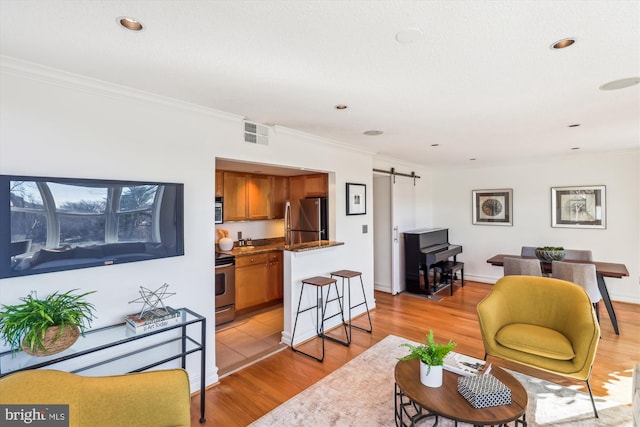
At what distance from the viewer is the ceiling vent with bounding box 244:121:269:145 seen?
3.03m

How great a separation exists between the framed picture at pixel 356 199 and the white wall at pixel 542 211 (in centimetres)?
312

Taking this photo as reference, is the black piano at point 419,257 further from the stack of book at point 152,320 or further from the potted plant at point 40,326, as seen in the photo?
the potted plant at point 40,326

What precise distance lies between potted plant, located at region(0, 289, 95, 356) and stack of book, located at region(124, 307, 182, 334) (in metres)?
0.37

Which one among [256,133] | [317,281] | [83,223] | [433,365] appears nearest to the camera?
[433,365]

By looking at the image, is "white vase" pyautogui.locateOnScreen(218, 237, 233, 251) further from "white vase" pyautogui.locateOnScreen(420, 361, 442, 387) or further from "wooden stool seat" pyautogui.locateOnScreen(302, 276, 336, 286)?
"white vase" pyautogui.locateOnScreen(420, 361, 442, 387)

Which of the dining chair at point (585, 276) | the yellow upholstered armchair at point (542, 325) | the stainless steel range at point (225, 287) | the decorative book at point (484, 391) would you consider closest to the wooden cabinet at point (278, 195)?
the stainless steel range at point (225, 287)

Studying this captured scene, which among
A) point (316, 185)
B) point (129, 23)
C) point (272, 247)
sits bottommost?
point (272, 247)

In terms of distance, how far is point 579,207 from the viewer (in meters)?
5.36

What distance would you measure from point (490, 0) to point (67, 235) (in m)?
2.63

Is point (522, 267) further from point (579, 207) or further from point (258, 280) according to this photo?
point (258, 280)

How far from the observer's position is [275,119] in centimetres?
303

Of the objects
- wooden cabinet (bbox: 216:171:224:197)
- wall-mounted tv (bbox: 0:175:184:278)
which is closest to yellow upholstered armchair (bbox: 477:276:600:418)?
wall-mounted tv (bbox: 0:175:184:278)

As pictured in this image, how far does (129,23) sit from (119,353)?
214 cm

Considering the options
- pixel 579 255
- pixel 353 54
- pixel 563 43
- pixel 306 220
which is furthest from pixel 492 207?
pixel 353 54
